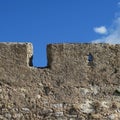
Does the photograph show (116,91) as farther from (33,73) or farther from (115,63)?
(33,73)

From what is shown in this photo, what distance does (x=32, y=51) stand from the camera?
11.0 meters

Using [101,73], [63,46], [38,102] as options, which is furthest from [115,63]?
[38,102]

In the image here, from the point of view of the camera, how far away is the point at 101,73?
11055 millimetres

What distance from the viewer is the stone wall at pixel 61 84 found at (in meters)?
10.7

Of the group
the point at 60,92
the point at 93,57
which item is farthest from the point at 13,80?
the point at 93,57

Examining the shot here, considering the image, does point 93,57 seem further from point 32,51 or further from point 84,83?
point 32,51

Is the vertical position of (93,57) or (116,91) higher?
(93,57)

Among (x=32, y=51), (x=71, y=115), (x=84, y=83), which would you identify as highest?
(x=32, y=51)

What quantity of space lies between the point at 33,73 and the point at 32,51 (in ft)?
1.65

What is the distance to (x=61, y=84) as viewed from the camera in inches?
429

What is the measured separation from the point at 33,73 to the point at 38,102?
0.63 meters

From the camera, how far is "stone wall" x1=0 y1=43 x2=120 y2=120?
422 inches

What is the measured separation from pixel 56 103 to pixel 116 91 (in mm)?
1347

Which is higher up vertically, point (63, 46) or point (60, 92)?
point (63, 46)
